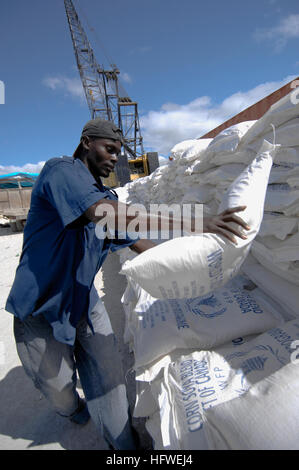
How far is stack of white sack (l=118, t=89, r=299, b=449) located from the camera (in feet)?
1.98

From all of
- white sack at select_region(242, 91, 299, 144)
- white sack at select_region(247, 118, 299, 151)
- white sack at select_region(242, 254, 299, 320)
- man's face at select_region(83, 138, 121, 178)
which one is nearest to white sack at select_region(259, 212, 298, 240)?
white sack at select_region(242, 254, 299, 320)

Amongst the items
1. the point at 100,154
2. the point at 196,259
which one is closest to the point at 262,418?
the point at 196,259

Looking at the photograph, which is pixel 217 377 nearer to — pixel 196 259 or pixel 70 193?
pixel 196 259

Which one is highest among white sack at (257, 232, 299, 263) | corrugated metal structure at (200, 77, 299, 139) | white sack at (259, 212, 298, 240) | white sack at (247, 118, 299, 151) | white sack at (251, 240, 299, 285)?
corrugated metal structure at (200, 77, 299, 139)

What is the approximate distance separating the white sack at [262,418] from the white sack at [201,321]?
0.36 metres

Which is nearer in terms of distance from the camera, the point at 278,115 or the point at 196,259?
the point at 196,259

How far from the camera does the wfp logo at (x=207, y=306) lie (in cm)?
114

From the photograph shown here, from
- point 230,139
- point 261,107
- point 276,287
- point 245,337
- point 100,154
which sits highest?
point 261,107

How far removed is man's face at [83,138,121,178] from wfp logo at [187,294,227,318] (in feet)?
2.67

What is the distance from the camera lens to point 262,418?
1.91 ft

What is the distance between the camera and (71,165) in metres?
0.81

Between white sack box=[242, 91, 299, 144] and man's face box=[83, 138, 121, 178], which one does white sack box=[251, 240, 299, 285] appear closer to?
white sack box=[242, 91, 299, 144]

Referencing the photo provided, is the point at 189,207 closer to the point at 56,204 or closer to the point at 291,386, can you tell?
the point at 56,204

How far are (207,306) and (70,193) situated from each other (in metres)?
0.89
